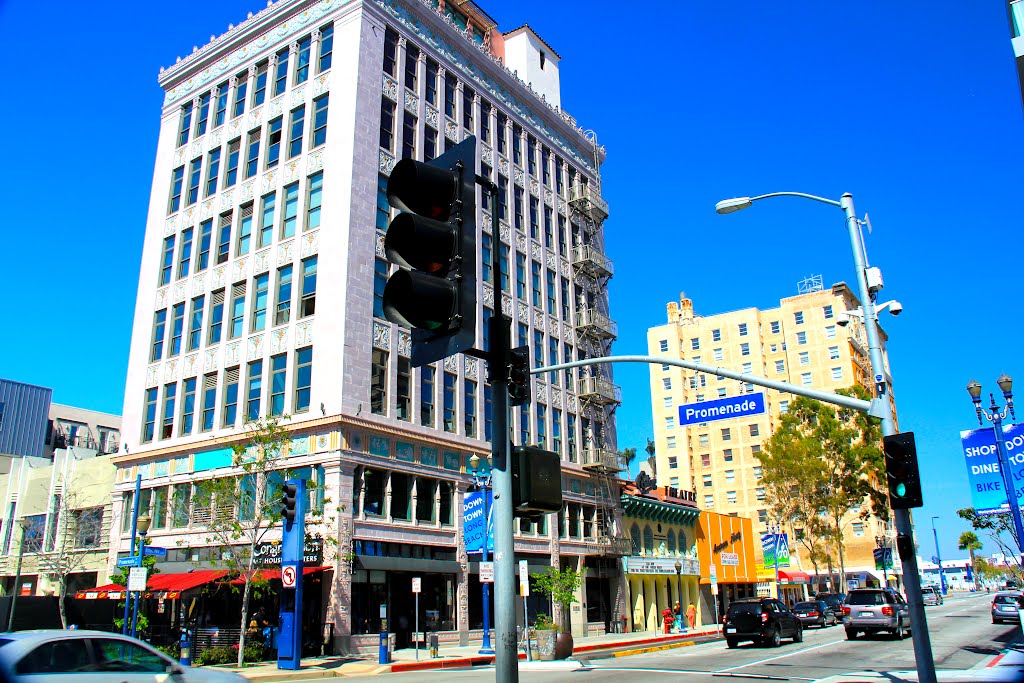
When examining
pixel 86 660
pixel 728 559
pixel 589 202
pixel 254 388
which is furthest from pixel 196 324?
pixel 728 559

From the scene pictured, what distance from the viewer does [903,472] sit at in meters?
12.8

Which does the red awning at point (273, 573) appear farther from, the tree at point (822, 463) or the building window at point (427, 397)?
the tree at point (822, 463)

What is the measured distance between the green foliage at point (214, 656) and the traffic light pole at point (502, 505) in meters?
23.5

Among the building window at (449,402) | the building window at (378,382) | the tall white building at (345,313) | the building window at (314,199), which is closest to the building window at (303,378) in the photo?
the tall white building at (345,313)

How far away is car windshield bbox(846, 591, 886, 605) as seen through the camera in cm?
3133

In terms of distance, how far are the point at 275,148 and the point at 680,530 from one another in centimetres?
3759

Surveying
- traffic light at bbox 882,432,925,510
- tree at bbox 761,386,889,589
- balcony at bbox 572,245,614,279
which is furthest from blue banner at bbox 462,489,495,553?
tree at bbox 761,386,889,589

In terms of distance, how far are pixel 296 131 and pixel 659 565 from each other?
34.0m

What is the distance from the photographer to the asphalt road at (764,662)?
19.0 m

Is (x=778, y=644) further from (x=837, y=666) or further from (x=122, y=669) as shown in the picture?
(x=122, y=669)

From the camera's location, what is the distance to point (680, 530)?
56625 mm

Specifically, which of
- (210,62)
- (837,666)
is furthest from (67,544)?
(837,666)

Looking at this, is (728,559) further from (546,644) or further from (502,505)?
(502,505)

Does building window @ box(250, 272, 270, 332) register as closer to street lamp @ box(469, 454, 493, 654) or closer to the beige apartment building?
street lamp @ box(469, 454, 493, 654)
